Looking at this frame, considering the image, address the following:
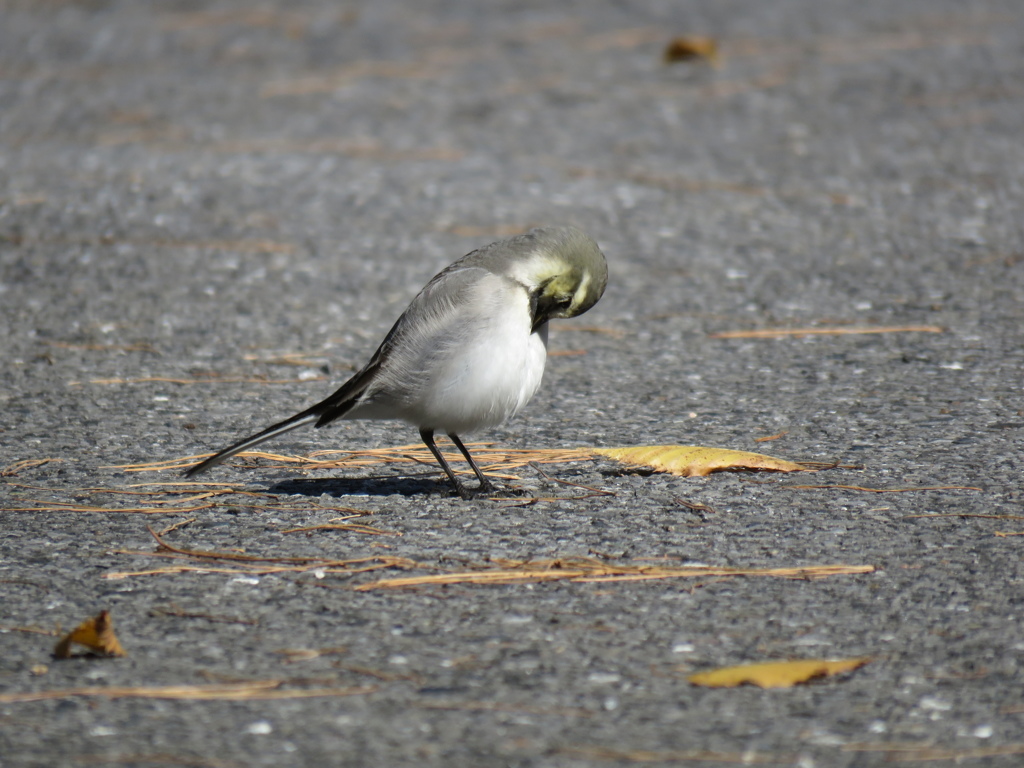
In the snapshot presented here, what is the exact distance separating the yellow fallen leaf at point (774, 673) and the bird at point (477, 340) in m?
1.20

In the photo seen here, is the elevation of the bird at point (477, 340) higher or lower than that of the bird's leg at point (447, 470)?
higher

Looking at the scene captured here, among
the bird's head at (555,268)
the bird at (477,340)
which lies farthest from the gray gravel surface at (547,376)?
the bird's head at (555,268)

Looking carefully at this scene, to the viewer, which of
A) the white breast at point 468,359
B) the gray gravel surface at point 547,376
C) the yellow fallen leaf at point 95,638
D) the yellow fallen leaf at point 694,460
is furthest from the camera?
the yellow fallen leaf at point 694,460

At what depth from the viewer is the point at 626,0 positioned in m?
11.6

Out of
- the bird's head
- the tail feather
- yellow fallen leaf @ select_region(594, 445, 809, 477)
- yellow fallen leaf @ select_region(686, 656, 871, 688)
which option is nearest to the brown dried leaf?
yellow fallen leaf @ select_region(594, 445, 809, 477)

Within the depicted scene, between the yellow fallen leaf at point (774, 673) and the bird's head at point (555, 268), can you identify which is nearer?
the yellow fallen leaf at point (774, 673)

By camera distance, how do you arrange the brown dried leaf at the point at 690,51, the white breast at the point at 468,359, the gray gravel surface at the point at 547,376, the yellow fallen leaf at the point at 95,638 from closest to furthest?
the gray gravel surface at the point at 547,376 → the yellow fallen leaf at the point at 95,638 → the white breast at the point at 468,359 → the brown dried leaf at the point at 690,51

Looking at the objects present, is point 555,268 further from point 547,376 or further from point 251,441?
point 547,376

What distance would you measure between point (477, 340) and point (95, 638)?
135cm

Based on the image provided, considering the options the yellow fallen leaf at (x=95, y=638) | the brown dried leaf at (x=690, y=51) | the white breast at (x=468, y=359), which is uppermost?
the brown dried leaf at (x=690, y=51)

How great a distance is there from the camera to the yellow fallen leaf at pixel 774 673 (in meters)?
2.55

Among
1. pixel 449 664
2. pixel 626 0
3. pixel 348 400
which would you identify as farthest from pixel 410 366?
pixel 626 0

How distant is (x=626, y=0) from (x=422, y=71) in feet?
9.50

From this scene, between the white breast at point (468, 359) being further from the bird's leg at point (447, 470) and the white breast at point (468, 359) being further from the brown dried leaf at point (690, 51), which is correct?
the brown dried leaf at point (690, 51)
